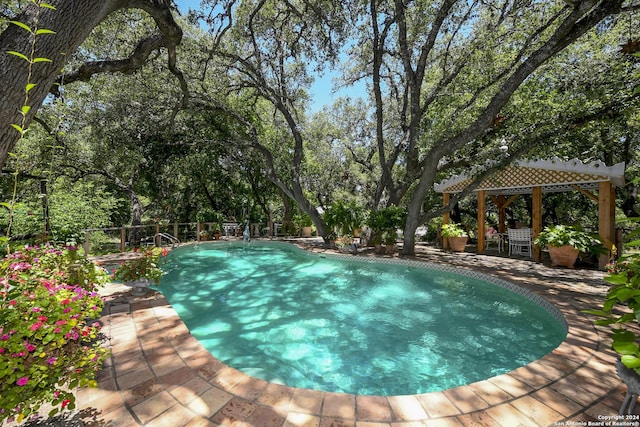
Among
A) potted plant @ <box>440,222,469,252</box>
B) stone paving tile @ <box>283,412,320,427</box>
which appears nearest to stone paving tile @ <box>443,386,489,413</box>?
stone paving tile @ <box>283,412,320,427</box>

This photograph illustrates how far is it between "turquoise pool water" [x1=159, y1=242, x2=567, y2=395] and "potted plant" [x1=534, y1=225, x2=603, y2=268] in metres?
2.85

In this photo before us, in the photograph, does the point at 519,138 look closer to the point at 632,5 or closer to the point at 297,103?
the point at 632,5

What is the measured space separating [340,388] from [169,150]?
47.5 ft

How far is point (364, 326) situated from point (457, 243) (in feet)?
24.3

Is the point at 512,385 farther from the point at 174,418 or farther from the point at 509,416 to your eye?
the point at 174,418

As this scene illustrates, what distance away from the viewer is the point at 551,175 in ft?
28.3

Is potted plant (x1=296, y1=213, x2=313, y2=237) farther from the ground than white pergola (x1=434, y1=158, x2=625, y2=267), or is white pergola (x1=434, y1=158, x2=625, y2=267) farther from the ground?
white pergola (x1=434, y1=158, x2=625, y2=267)

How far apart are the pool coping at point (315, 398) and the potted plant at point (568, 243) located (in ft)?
18.0

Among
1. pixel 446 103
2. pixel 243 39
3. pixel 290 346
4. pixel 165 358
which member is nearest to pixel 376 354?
pixel 290 346

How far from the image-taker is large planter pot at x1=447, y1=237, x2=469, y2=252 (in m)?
10.5

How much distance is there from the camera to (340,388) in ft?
10.5

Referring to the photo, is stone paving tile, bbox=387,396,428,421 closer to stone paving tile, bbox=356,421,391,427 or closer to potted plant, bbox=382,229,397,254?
stone paving tile, bbox=356,421,391,427

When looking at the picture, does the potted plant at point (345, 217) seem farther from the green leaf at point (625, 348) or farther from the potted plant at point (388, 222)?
the green leaf at point (625, 348)

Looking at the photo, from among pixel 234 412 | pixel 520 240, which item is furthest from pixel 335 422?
pixel 520 240
